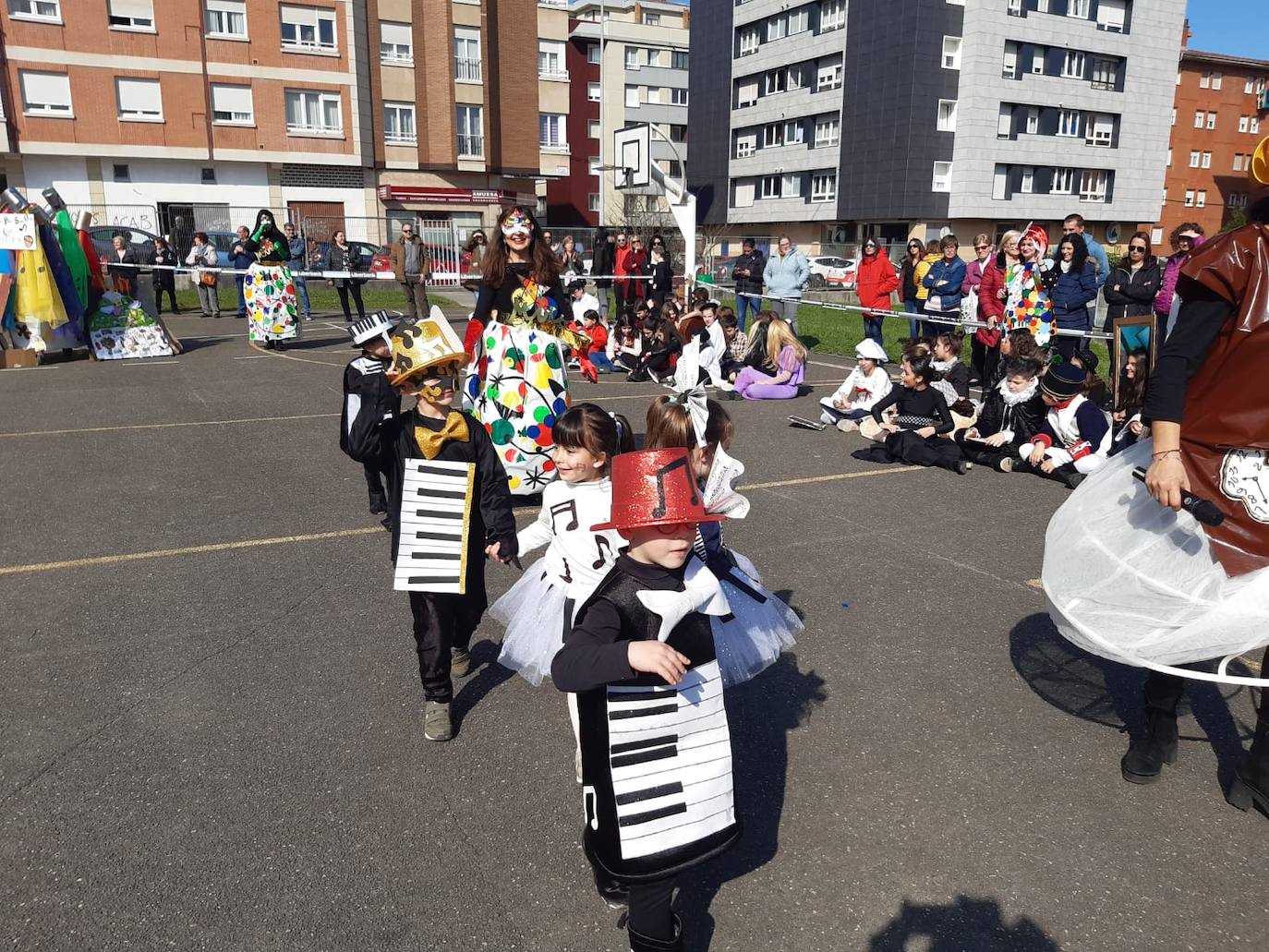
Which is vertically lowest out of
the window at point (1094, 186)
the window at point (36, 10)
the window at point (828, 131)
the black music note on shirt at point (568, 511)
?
the black music note on shirt at point (568, 511)

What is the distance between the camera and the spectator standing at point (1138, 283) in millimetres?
10922

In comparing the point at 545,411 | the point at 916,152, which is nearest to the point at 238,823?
the point at 545,411

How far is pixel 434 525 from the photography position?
13.0ft

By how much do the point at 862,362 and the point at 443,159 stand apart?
3856 centimetres

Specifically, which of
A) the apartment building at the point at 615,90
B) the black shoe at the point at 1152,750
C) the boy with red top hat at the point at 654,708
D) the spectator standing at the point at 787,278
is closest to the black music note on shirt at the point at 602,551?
the boy with red top hat at the point at 654,708

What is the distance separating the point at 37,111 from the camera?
3678cm

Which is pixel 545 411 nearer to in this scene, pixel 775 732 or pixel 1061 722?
pixel 775 732

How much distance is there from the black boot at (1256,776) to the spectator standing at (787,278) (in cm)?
1347

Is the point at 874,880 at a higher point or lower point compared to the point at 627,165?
lower

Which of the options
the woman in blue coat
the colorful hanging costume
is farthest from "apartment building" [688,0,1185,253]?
the woman in blue coat

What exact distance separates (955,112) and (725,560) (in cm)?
5312

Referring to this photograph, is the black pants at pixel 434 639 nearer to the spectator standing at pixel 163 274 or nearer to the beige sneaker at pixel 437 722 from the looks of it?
the beige sneaker at pixel 437 722

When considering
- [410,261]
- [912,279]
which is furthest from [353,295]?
[912,279]

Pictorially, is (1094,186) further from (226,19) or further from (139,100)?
(139,100)
